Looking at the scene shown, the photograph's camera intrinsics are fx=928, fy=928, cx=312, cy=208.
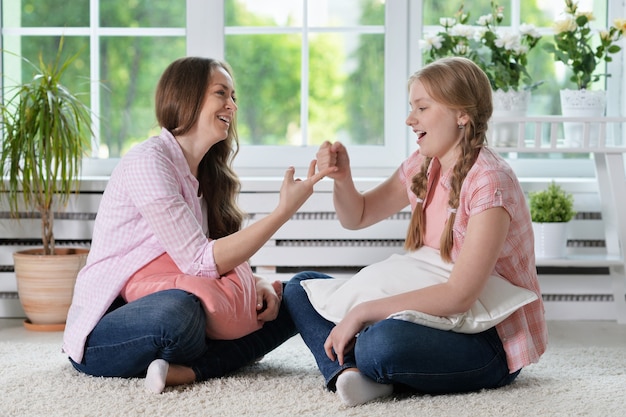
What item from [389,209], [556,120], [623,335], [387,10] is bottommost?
[623,335]

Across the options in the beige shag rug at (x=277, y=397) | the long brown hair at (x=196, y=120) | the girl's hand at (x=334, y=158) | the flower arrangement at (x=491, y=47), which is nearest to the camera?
the beige shag rug at (x=277, y=397)

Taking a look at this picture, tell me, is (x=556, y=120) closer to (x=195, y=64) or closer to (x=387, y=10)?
(x=387, y=10)

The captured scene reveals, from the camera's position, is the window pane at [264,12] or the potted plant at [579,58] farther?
the window pane at [264,12]

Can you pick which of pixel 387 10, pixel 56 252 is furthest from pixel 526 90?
pixel 56 252

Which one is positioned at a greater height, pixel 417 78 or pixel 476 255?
pixel 417 78

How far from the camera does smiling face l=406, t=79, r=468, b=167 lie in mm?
2248

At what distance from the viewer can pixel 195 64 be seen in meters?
2.48

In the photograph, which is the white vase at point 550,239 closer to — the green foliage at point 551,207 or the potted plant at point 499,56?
the green foliage at point 551,207

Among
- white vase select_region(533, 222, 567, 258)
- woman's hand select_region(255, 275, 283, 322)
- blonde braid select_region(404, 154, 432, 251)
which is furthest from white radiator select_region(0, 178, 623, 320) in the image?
blonde braid select_region(404, 154, 432, 251)

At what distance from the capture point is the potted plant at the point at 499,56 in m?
3.35

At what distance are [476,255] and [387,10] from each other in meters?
1.78

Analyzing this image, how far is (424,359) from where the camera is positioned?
210 cm

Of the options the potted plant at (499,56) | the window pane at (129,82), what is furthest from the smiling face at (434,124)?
the window pane at (129,82)

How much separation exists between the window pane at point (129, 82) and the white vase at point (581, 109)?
1514mm
